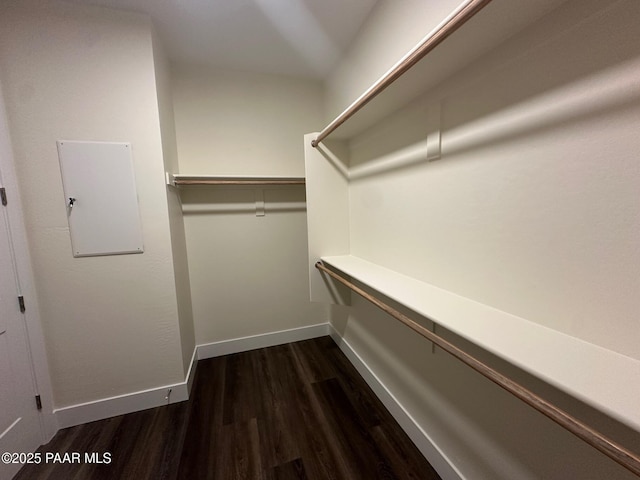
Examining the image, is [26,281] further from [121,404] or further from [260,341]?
[260,341]

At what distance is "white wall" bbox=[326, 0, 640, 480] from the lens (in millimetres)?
612

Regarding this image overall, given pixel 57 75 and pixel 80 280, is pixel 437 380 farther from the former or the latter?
pixel 57 75

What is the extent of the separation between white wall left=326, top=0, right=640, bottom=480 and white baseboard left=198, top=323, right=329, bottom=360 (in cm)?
145

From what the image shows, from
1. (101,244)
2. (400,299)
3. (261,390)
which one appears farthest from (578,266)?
(101,244)

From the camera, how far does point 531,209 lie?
0.79m

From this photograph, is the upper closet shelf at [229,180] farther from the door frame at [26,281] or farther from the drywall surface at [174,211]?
the door frame at [26,281]

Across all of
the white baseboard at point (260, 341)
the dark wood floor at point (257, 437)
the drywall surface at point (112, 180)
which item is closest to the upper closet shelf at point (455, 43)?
the drywall surface at point (112, 180)

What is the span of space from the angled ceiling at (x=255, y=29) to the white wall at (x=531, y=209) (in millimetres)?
455

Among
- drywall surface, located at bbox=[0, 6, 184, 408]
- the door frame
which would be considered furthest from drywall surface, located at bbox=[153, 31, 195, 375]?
the door frame

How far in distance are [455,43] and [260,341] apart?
105 inches

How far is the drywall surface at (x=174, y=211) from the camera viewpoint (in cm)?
173

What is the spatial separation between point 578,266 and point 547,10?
0.75 m

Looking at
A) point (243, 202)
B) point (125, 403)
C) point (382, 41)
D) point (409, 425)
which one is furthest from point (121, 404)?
point (382, 41)

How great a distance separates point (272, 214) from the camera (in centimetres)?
244
